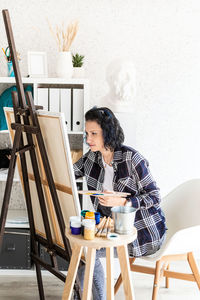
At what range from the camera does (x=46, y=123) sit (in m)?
1.76

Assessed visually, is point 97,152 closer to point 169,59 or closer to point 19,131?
point 19,131

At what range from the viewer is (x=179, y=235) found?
6.75 ft

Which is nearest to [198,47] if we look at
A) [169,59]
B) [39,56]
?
[169,59]

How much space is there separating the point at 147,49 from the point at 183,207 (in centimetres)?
134

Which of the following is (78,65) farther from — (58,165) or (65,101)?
(58,165)

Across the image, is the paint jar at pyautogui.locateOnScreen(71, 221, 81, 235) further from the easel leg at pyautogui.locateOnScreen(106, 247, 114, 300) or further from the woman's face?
the woman's face

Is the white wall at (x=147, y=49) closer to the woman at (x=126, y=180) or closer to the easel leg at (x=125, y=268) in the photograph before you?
the woman at (x=126, y=180)

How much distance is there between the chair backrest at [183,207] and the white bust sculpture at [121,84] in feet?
2.15

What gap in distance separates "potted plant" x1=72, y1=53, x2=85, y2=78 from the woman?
829 millimetres

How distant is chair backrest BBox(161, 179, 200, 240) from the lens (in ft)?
7.86

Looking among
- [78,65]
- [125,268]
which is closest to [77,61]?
[78,65]

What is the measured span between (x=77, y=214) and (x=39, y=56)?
1.53m

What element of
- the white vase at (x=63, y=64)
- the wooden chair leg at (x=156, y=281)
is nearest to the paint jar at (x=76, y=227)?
the wooden chair leg at (x=156, y=281)

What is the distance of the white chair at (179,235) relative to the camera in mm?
2080
